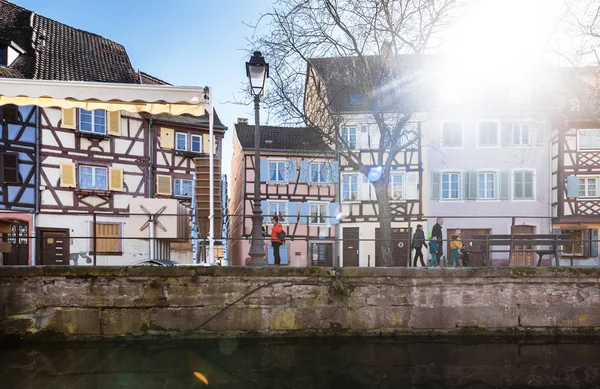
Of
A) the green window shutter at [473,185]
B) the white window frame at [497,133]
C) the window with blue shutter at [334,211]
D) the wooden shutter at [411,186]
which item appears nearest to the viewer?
the green window shutter at [473,185]

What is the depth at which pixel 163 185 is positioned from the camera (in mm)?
21125

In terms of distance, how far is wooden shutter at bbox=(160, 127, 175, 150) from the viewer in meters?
21.3

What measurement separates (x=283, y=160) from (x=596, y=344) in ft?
61.1

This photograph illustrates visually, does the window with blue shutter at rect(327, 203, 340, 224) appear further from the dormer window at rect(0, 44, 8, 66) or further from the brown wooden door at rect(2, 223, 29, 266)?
the dormer window at rect(0, 44, 8, 66)

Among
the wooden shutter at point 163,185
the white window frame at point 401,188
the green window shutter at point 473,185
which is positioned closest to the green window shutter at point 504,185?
the green window shutter at point 473,185

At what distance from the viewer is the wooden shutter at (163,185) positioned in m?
21.0

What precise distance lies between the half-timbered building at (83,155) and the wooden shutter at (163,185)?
0.05 meters

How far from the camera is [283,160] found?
24.7 meters

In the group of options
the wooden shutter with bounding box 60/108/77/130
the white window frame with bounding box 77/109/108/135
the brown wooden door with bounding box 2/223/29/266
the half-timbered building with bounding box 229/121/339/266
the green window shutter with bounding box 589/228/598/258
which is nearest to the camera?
the brown wooden door with bounding box 2/223/29/266

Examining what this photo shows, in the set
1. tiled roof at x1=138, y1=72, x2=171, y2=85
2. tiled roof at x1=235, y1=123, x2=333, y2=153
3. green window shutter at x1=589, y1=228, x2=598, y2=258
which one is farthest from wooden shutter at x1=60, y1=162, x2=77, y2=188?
green window shutter at x1=589, y1=228, x2=598, y2=258

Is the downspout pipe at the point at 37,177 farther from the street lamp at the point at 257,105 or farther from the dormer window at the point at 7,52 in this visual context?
the street lamp at the point at 257,105

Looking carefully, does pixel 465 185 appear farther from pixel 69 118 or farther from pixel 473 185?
pixel 69 118

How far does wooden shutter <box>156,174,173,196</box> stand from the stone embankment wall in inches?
543

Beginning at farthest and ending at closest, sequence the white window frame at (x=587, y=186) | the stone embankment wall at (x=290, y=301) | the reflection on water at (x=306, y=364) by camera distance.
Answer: the white window frame at (x=587, y=186)
the stone embankment wall at (x=290, y=301)
the reflection on water at (x=306, y=364)
